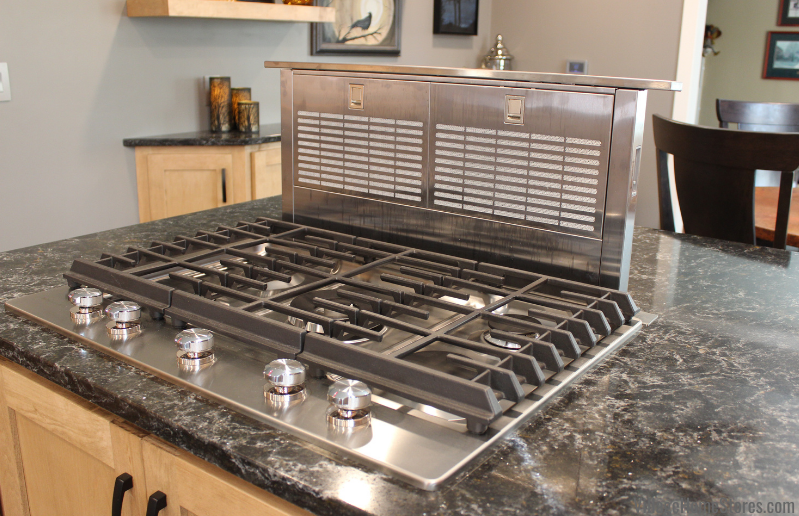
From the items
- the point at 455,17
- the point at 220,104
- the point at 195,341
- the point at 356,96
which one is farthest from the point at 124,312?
the point at 455,17

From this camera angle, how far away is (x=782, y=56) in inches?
239

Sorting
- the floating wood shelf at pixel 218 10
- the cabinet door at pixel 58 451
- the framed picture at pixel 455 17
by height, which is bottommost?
the cabinet door at pixel 58 451

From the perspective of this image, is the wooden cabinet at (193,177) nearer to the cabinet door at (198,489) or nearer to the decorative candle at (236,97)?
the decorative candle at (236,97)

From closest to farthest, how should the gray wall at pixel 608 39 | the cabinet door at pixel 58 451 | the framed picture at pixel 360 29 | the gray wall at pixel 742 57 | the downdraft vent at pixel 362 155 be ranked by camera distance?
the cabinet door at pixel 58 451, the downdraft vent at pixel 362 155, the framed picture at pixel 360 29, the gray wall at pixel 608 39, the gray wall at pixel 742 57

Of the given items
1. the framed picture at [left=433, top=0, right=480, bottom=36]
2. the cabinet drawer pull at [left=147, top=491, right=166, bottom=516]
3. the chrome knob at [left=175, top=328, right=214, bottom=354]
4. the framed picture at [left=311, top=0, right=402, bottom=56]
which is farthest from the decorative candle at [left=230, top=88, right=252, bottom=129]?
the cabinet drawer pull at [left=147, top=491, right=166, bottom=516]

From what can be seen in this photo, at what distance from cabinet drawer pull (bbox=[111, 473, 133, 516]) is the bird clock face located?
320 centimetres

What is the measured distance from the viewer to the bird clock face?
3701 mm

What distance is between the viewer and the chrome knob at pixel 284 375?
73 cm

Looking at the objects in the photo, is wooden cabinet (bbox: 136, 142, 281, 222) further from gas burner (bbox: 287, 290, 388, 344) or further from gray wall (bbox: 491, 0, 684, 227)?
gray wall (bbox: 491, 0, 684, 227)

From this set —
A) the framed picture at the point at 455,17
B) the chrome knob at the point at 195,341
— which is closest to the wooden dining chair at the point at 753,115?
the framed picture at the point at 455,17

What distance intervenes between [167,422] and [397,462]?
265mm

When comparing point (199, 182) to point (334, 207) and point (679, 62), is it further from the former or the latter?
point (679, 62)

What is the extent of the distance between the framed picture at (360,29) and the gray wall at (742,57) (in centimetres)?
391

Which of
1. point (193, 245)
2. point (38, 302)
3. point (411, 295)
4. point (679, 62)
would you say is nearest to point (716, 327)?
point (411, 295)
